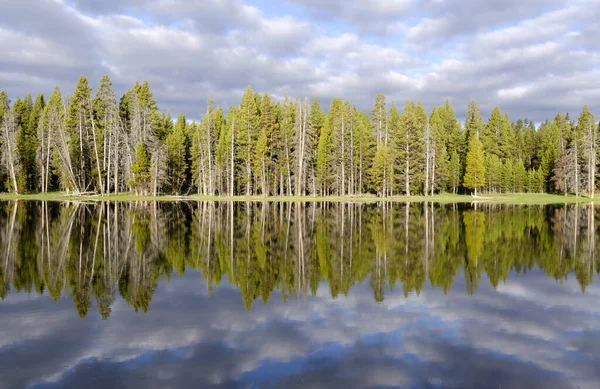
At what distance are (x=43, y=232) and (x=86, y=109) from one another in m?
52.6

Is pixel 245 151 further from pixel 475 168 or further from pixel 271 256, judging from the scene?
pixel 271 256

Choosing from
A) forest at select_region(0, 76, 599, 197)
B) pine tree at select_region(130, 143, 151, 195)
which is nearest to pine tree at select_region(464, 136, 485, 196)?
forest at select_region(0, 76, 599, 197)

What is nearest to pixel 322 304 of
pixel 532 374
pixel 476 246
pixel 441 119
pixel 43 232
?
pixel 532 374

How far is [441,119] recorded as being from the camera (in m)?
97.8

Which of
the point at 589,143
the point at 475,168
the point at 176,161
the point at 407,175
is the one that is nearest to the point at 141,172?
the point at 176,161

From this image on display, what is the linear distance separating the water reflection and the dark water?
0.09 metres

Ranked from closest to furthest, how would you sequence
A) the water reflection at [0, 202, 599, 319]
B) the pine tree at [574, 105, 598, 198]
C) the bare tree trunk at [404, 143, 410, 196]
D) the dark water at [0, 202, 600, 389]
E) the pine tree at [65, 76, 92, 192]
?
1. the dark water at [0, 202, 600, 389]
2. the water reflection at [0, 202, 599, 319]
3. the pine tree at [65, 76, 92, 192]
4. the bare tree trunk at [404, 143, 410, 196]
5. the pine tree at [574, 105, 598, 198]

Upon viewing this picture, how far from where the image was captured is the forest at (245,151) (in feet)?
232

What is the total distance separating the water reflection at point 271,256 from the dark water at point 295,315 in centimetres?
9

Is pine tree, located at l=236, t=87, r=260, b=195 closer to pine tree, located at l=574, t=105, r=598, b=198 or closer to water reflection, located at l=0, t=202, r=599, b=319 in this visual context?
water reflection, located at l=0, t=202, r=599, b=319

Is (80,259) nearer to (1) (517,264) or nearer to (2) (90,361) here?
(2) (90,361)

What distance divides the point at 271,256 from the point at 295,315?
7074 mm

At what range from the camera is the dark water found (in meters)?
7.45

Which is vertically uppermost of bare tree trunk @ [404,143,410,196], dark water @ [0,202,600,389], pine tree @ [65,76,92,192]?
pine tree @ [65,76,92,192]
